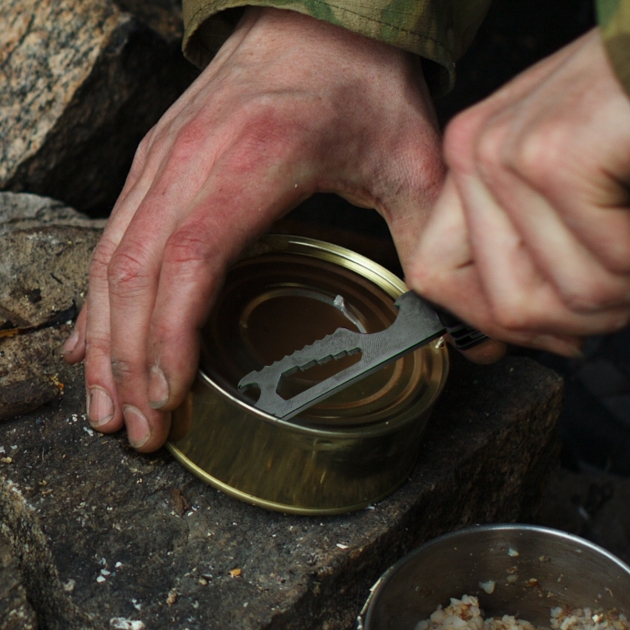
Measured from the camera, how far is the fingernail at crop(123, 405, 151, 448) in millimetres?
1574

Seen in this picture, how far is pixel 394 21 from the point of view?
1740mm

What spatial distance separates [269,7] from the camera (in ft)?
6.18

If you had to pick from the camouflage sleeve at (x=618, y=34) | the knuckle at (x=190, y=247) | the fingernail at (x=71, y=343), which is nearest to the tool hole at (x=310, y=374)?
the knuckle at (x=190, y=247)

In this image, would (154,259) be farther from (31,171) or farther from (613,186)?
(31,171)

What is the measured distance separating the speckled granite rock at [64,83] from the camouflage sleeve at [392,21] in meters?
0.68

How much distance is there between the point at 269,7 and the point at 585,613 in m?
1.63

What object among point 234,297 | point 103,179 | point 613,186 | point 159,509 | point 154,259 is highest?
point 613,186

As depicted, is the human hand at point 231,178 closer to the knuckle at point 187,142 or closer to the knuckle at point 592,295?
the knuckle at point 187,142

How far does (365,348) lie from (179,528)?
569mm

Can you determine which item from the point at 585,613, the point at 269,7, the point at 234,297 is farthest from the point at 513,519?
the point at 269,7

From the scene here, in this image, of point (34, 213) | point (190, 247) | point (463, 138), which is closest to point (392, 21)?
point (190, 247)

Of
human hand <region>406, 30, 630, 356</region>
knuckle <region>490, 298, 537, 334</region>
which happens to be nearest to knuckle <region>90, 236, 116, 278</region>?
human hand <region>406, 30, 630, 356</region>

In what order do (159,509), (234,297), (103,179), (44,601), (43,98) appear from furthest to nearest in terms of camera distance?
(103,179), (43,98), (234,297), (159,509), (44,601)

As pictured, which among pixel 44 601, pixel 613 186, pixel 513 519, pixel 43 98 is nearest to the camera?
pixel 613 186
